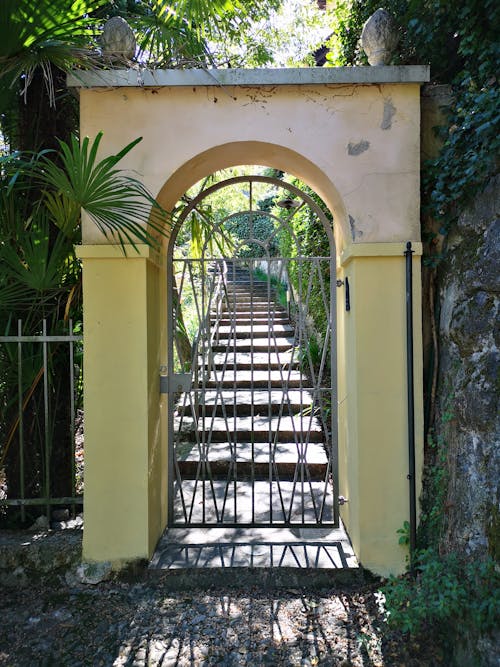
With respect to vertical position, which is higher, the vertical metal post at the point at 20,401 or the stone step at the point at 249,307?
the stone step at the point at 249,307

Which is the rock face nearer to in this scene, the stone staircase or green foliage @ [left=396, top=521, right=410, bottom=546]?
green foliage @ [left=396, top=521, right=410, bottom=546]

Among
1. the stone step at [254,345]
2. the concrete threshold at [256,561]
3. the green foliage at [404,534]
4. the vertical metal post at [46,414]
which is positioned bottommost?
the concrete threshold at [256,561]

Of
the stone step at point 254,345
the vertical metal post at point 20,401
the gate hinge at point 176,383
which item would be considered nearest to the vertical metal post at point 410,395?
the gate hinge at point 176,383

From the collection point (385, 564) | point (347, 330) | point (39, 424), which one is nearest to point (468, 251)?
point (347, 330)

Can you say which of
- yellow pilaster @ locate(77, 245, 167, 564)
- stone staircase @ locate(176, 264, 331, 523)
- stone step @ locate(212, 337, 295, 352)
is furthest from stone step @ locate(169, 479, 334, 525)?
stone step @ locate(212, 337, 295, 352)

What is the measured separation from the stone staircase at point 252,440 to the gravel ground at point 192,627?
31.1 inches

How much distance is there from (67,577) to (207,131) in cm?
328

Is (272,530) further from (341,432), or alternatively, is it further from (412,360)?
(412,360)

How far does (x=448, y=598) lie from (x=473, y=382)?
121 centimetres

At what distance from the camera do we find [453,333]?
3.14m

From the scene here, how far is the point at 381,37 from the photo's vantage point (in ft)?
11.3

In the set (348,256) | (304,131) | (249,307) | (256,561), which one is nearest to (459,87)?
(304,131)

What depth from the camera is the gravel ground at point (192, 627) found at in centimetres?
268

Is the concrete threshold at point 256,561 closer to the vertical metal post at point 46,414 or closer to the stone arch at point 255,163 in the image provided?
the vertical metal post at point 46,414
